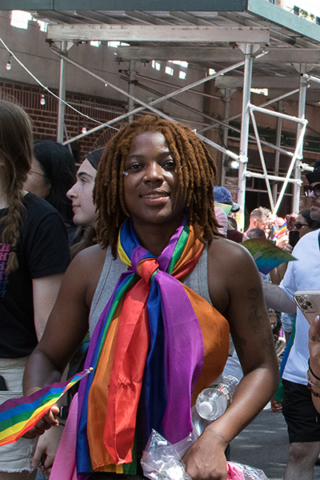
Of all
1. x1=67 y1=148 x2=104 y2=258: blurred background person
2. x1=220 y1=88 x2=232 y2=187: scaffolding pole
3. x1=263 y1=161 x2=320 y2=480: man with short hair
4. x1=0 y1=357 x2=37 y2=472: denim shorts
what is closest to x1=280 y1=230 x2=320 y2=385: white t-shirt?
x1=263 y1=161 x2=320 y2=480: man with short hair

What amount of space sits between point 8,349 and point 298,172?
10.3 metres

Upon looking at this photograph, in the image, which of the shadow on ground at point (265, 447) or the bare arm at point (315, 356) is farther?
the shadow on ground at point (265, 447)

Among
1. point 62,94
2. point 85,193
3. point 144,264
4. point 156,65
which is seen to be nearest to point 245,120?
point 62,94

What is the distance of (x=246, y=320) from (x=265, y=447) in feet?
12.4

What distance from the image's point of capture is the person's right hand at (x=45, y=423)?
198cm

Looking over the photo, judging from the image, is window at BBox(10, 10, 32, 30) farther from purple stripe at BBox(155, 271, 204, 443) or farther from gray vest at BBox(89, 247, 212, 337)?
purple stripe at BBox(155, 271, 204, 443)

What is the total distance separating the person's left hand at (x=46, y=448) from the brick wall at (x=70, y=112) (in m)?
8.92

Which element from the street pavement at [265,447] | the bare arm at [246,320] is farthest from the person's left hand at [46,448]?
the street pavement at [265,447]

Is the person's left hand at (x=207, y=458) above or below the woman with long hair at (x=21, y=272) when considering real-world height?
below

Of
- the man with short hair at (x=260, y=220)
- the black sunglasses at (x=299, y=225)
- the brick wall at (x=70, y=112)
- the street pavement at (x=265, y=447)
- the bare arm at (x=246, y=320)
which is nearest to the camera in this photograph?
the bare arm at (x=246, y=320)

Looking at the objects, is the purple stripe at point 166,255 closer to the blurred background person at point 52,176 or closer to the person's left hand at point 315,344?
the person's left hand at point 315,344

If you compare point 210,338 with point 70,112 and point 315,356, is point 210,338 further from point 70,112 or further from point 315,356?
point 70,112

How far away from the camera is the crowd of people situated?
2008mm

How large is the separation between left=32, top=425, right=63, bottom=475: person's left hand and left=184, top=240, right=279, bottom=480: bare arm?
60 centimetres
